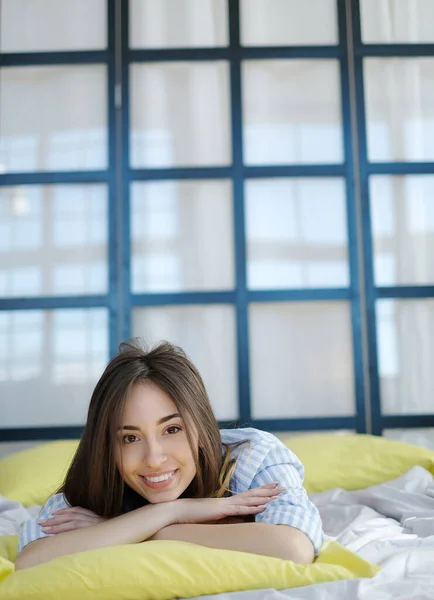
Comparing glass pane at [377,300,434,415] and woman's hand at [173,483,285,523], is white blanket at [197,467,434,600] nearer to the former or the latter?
woman's hand at [173,483,285,523]

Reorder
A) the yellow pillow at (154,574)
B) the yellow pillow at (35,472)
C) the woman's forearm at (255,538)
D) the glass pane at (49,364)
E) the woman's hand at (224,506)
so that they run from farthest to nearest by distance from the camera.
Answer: the glass pane at (49,364) → the yellow pillow at (35,472) → the woman's hand at (224,506) → the woman's forearm at (255,538) → the yellow pillow at (154,574)

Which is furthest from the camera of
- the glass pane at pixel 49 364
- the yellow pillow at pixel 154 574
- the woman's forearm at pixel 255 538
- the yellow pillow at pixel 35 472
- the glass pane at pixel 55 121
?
the glass pane at pixel 55 121

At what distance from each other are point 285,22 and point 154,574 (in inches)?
118

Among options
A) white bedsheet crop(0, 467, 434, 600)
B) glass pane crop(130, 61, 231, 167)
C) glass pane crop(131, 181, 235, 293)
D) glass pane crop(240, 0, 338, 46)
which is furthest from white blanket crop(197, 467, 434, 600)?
glass pane crop(240, 0, 338, 46)

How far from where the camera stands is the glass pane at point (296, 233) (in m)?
3.51

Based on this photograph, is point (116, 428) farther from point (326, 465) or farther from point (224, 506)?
point (326, 465)

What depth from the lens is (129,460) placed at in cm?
144

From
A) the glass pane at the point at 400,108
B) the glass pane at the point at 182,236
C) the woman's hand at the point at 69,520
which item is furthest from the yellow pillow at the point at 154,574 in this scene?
the glass pane at the point at 400,108

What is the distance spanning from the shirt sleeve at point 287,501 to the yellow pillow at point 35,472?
1045 millimetres

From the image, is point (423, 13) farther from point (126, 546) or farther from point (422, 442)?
point (126, 546)

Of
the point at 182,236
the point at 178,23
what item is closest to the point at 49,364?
the point at 182,236

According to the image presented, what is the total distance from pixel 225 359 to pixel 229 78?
127 centimetres

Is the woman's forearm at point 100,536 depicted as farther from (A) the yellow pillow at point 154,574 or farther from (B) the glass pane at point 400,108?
(B) the glass pane at point 400,108

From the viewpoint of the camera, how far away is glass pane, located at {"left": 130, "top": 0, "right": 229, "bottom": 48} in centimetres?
364
